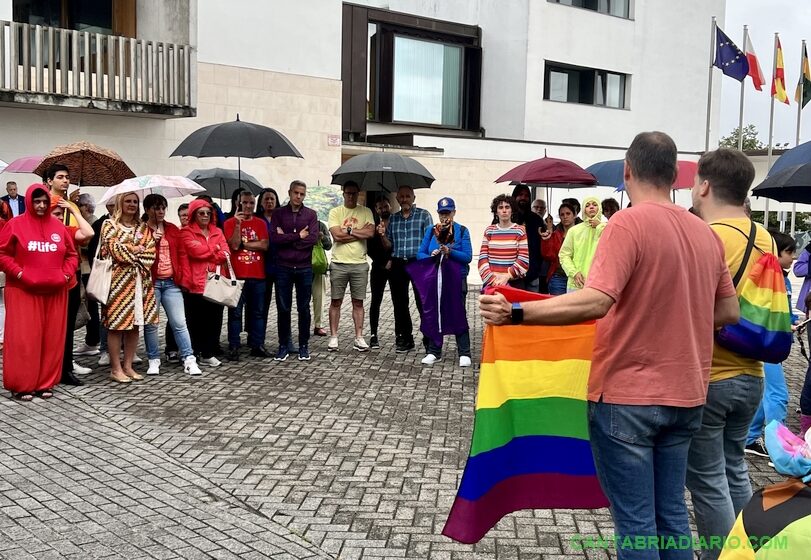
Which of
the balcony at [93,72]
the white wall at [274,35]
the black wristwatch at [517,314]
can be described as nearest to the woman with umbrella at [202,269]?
the black wristwatch at [517,314]

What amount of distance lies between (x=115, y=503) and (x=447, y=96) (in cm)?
2689

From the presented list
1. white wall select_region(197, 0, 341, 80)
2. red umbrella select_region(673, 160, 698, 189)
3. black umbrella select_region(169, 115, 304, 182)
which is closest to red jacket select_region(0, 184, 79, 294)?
black umbrella select_region(169, 115, 304, 182)

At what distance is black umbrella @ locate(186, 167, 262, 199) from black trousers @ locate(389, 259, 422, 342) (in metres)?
4.66

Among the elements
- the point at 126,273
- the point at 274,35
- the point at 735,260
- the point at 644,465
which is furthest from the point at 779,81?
the point at 644,465

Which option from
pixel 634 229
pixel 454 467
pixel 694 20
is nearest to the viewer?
pixel 634 229

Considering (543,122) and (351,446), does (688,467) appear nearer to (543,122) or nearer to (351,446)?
(351,446)

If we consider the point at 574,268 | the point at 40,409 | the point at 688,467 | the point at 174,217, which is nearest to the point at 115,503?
the point at 40,409

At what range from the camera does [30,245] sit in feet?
27.1

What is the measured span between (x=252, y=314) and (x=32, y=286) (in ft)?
9.46

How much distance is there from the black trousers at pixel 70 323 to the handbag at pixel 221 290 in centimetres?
133

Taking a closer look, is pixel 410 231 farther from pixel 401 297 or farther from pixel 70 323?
pixel 70 323

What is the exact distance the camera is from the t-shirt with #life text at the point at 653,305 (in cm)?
335

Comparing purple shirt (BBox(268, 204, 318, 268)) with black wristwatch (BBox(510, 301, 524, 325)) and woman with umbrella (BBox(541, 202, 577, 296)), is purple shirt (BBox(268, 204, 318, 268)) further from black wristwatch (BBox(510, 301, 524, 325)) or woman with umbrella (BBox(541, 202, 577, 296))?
black wristwatch (BBox(510, 301, 524, 325))

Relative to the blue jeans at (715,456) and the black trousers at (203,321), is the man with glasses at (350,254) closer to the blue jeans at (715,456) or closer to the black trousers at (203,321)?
the black trousers at (203,321)
